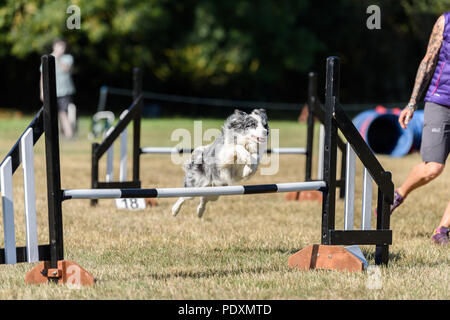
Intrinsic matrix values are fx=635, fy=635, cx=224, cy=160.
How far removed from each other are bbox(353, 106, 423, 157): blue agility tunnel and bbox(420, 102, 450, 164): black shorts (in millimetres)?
7440

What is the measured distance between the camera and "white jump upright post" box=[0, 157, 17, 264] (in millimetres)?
3652

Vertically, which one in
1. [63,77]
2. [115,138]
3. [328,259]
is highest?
[63,77]

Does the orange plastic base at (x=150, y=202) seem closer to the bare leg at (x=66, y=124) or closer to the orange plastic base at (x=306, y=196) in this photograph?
the orange plastic base at (x=306, y=196)

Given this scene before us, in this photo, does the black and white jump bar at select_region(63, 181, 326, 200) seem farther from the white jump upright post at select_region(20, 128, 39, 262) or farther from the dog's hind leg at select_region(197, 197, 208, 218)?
the dog's hind leg at select_region(197, 197, 208, 218)

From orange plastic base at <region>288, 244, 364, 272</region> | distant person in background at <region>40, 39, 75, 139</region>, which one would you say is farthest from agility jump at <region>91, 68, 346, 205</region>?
distant person in background at <region>40, 39, 75, 139</region>

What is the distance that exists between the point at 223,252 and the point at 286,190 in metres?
0.95

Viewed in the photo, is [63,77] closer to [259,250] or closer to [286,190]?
[259,250]

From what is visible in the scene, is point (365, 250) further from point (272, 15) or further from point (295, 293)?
point (272, 15)

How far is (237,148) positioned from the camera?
4676mm

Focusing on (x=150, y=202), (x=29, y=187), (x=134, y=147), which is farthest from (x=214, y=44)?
(x=29, y=187)

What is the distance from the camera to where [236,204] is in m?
7.36

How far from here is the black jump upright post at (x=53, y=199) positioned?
3648 millimetres

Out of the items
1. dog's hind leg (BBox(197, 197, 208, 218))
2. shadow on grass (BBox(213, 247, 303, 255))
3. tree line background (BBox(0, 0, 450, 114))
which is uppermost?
tree line background (BBox(0, 0, 450, 114))
